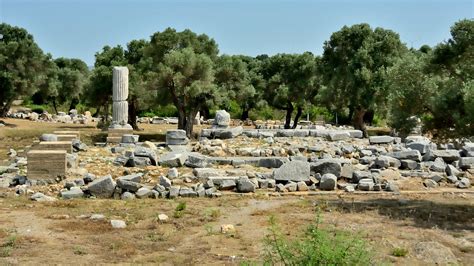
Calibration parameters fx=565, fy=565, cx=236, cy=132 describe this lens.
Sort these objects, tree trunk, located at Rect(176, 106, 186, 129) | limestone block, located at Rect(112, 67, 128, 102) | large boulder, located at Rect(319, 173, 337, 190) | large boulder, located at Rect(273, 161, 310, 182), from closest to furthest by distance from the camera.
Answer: large boulder, located at Rect(319, 173, 337, 190) < large boulder, located at Rect(273, 161, 310, 182) < limestone block, located at Rect(112, 67, 128, 102) < tree trunk, located at Rect(176, 106, 186, 129)

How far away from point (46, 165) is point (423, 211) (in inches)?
398

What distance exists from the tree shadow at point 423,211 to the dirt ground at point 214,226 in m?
0.02

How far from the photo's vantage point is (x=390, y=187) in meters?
15.9

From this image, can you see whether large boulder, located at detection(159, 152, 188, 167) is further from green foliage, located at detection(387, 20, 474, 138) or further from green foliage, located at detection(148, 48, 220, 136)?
green foliage, located at detection(148, 48, 220, 136)

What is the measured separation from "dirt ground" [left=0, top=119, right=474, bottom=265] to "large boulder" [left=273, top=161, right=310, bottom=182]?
42.9 inches

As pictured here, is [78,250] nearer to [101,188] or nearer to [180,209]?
[180,209]

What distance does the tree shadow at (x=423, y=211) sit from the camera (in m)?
11.8

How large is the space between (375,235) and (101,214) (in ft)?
18.8

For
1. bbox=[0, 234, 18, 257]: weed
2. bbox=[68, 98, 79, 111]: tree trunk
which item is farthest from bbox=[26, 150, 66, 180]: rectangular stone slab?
bbox=[68, 98, 79, 111]: tree trunk

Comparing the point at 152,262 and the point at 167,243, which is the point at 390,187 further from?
the point at 152,262

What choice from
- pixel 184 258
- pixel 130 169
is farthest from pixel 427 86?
pixel 130 169

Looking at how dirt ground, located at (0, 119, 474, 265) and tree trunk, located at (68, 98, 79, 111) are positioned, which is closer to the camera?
dirt ground, located at (0, 119, 474, 265)

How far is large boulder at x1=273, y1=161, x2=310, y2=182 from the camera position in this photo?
16156mm

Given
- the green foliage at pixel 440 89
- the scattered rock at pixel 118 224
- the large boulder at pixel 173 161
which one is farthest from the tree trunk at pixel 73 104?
the scattered rock at pixel 118 224
